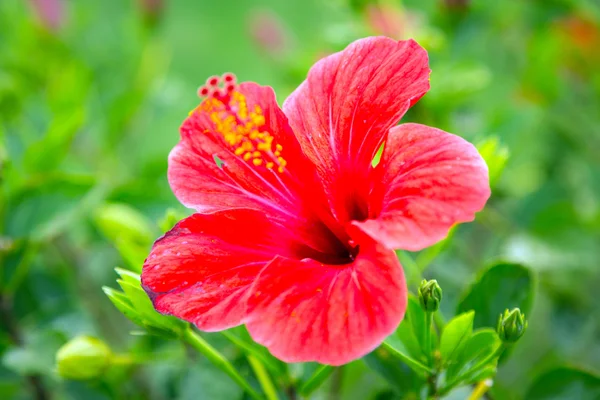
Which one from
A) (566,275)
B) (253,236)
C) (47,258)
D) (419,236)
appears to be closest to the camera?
(419,236)

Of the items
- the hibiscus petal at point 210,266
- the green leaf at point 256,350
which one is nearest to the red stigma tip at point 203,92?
the hibiscus petal at point 210,266

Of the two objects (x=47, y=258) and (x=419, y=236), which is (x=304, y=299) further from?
(x=47, y=258)

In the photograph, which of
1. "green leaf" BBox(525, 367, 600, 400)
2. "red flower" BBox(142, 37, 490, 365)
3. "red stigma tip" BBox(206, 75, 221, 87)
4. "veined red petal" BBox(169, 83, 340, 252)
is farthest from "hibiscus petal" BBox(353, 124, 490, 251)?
"green leaf" BBox(525, 367, 600, 400)

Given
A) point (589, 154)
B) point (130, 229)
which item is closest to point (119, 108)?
point (130, 229)

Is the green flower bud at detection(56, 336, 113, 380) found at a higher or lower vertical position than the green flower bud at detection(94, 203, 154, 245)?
lower

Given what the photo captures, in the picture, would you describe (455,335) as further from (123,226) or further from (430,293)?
(123,226)

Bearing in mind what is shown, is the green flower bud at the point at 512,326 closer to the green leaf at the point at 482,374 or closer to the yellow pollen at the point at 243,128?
the green leaf at the point at 482,374

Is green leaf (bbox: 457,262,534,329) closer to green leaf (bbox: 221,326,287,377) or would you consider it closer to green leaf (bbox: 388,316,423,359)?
green leaf (bbox: 388,316,423,359)
